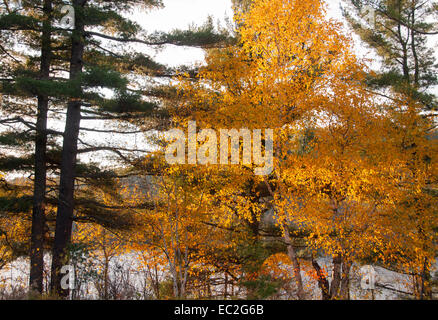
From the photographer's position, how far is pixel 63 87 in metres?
7.65

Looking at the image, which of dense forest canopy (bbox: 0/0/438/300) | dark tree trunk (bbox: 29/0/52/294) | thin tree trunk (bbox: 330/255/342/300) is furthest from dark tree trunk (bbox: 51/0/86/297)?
thin tree trunk (bbox: 330/255/342/300)

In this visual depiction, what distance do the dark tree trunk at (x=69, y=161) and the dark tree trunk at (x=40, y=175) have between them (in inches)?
15.6

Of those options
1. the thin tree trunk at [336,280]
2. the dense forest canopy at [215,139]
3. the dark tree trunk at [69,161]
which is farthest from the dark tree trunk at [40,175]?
the thin tree trunk at [336,280]

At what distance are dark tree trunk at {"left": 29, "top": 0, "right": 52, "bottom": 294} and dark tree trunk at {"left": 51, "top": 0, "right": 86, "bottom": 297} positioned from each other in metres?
0.40

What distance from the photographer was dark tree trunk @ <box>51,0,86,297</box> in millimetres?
8820

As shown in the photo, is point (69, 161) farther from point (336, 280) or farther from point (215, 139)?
point (336, 280)

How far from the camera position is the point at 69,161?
9531 millimetres

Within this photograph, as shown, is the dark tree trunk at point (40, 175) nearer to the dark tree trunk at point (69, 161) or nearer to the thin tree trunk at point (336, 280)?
the dark tree trunk at point (69, 161)

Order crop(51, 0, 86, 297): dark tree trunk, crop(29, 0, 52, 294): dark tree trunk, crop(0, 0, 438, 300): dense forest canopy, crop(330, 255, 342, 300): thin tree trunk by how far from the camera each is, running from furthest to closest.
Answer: crop(51, 0, 86, 297): dark tree trunk → crop(29, 0, 52, 294): dark tree trunk → crop(330, 255, 342, 300): thin tree trunk → crop(0, 0, 438, 300): dense forest canopy

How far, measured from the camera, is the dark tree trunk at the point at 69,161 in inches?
347

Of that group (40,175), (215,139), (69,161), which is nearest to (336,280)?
(215,139)

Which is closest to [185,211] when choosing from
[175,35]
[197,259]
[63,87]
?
[197,259]

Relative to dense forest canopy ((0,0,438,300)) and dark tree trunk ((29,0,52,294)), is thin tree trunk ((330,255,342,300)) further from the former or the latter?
dark tree trunk ((29,0,52,294))
